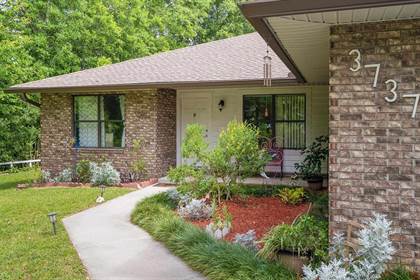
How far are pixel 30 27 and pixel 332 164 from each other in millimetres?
19722

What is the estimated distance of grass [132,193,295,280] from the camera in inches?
168

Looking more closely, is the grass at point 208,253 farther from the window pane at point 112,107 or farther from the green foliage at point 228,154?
the window pane at point 112,107

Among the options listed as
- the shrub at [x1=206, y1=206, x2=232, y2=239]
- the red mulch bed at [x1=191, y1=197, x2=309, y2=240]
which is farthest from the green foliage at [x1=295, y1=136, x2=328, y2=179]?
the shrub at [x1=206, y1=206, x2=232, y2=239]

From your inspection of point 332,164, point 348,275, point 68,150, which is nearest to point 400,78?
point 332,164

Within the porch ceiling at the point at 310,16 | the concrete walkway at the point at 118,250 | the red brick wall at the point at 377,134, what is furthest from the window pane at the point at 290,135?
the red brick wall at the point at 377,134

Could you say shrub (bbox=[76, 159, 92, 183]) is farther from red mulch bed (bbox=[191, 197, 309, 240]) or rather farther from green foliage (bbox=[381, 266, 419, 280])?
green foliage (bbox=[381, 266, 419, 280])

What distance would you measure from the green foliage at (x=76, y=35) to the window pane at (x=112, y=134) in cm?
482

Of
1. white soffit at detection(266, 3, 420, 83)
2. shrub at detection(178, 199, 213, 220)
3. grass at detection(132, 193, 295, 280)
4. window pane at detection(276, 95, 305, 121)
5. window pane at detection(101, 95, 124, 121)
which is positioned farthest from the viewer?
window pane at detection(101, 95, 124, 121)

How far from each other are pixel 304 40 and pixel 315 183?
5281 mm

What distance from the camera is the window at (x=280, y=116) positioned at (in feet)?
39.4

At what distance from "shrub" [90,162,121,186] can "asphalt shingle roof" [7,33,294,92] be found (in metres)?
2.37

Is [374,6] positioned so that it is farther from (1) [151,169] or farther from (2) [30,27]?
(2) [30,27]

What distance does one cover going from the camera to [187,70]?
41.1 ft

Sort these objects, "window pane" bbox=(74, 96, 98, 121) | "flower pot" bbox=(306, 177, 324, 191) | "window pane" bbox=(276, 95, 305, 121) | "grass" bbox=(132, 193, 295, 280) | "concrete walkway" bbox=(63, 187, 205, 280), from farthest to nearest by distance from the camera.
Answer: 1. "window pane" bbox=(74, 96, 98, 121)
2. "window pane" bbox=(276, 95, 305, 121)
3. "flower pot" bbox=(306, 177, 324, 191)
4. "concrete walkway" bbox=(63, 187, 205, 280)
5. "grass" bbox=(132, 193, 295, 280)
